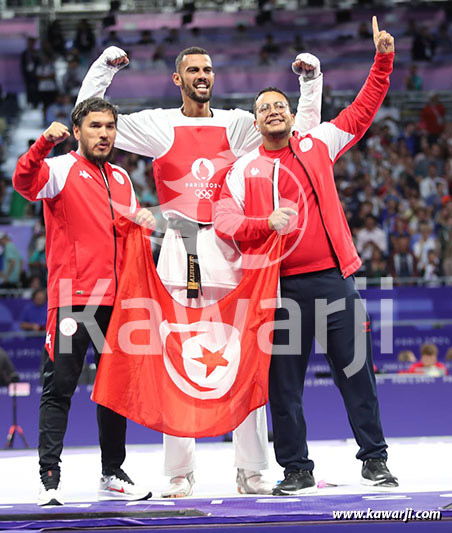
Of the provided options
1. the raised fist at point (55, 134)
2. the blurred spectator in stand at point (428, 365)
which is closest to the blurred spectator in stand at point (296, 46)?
the blurred spectator in stand at point (428, 365)

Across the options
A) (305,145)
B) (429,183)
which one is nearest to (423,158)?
(429,183)

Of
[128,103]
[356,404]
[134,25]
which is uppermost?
[134,25]

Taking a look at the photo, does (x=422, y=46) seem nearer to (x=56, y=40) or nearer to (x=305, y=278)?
(x=56, y=40)

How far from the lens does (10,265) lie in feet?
37.4

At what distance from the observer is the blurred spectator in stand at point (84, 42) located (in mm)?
17172

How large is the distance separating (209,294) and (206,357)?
361mm

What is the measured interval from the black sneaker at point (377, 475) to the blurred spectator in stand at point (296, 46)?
13.3 m

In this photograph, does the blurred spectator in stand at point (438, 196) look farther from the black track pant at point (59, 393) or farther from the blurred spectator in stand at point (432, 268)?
the black track pant at point (59, 393)

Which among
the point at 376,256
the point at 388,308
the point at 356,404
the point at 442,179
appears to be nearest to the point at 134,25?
the point at 442,179

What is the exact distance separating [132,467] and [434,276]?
22.1ft

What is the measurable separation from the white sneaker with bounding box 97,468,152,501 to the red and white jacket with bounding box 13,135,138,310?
90cm

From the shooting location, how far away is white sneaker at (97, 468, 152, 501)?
4.10 meters

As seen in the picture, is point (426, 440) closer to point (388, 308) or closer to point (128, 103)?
point (388, 308)

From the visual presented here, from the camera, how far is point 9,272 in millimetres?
11375
